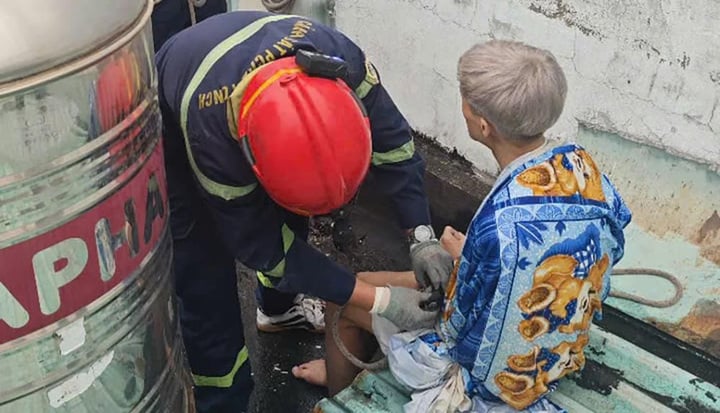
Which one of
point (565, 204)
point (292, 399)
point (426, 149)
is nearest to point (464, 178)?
point (426, 149)

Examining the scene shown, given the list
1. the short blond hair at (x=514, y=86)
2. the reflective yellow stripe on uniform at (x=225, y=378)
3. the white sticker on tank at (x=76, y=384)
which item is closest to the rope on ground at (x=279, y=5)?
the reflective yellow stripe on uniform at (x=225, y=378)

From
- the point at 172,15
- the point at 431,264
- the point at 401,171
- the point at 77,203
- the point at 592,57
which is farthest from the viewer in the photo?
the point at 172,15

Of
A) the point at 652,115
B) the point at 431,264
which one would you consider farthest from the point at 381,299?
the point at 652,115

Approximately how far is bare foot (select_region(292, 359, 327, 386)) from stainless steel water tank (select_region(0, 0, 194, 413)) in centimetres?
135

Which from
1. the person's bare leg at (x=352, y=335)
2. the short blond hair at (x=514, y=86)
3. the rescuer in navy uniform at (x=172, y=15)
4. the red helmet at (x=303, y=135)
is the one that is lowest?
the person's bare leg at (x=352, y=335)

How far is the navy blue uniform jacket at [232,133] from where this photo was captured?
8.04 ft

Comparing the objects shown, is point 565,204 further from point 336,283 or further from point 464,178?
point 464,178

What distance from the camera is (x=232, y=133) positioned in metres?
2.41

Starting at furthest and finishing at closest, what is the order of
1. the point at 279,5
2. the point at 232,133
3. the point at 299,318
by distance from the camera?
the point at 279,5, the point at 299,318, the point at 232,133

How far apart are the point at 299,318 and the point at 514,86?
6.02 ft

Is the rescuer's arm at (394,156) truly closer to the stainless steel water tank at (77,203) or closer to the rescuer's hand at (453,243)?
the rescuer's hand at (453,243)

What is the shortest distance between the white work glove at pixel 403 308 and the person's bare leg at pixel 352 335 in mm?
153

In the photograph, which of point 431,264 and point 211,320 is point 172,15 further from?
point 431,264

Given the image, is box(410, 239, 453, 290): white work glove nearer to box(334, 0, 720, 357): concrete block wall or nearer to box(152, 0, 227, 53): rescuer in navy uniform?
box(334, 0, 720, 357): concrete block wall
